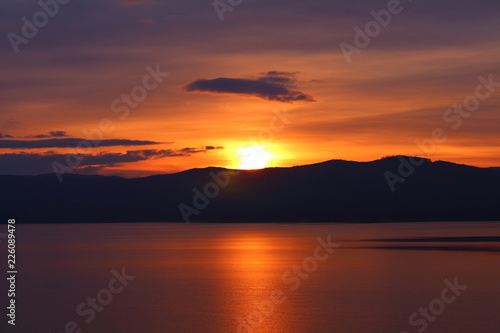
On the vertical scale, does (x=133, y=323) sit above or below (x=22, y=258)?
below

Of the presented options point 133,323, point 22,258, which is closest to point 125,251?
point 22,258

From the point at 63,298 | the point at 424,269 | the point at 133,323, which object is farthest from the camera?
the point at 424,269

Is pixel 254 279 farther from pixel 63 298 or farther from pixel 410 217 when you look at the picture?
pixel 410 217

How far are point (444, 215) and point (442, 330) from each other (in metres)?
173

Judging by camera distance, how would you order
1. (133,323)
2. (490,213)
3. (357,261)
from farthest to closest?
(490,213) < (357,261) < (133,323)

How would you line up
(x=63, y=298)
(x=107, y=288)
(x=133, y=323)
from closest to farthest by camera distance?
(x=133, y=323), (x=63, y=298), (x=107, y=288)

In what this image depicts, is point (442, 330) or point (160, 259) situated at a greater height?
point (160, 259)

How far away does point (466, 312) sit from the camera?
89.0ft

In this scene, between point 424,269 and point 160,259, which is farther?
point 160,259

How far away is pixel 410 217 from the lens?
→ 188000 mm

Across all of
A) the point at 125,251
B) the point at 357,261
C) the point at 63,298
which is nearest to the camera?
the point at 63,298

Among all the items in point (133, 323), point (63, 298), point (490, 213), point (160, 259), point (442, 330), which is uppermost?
point (490, 213)

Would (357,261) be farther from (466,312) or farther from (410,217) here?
(410,217)

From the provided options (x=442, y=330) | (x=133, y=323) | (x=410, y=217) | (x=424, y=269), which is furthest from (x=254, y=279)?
(x=410, y=217)
